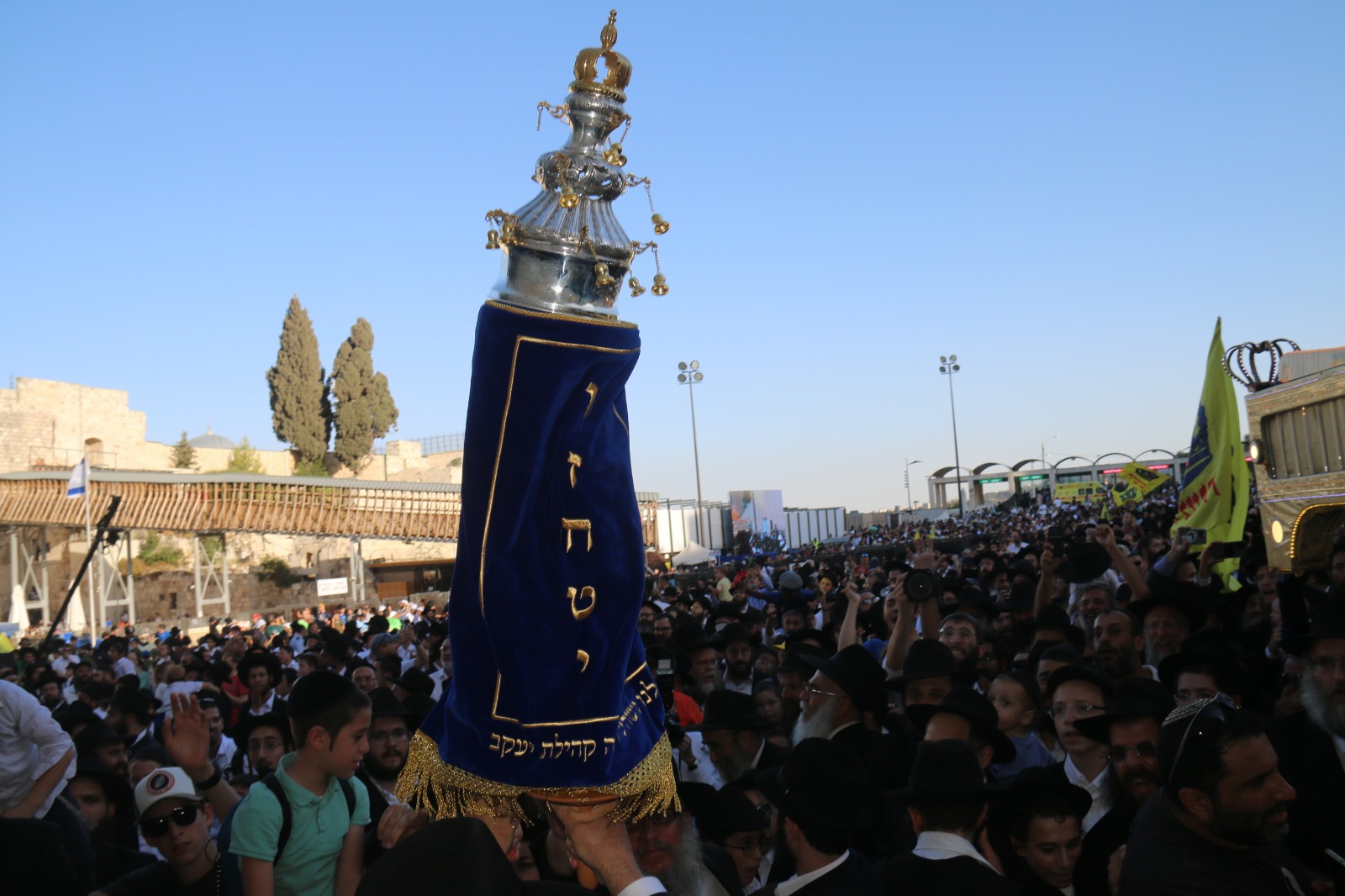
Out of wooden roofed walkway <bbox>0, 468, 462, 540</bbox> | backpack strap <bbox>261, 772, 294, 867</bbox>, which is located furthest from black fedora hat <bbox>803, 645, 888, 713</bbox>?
wooden roofed walkway <bbox>0, 468, 462, 540</bbox>

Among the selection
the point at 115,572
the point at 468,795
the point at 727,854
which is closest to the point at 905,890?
the point at 727,854

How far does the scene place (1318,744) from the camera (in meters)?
4.22

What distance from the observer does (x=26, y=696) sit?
412 centimetres

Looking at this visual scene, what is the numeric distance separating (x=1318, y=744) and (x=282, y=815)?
12.6ft

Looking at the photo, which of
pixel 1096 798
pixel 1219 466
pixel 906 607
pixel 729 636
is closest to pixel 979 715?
pixel 1096 798

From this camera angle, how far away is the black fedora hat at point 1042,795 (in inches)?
154

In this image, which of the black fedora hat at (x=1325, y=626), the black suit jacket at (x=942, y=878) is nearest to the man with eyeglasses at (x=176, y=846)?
the black suit jacket at (x=942, y=878)

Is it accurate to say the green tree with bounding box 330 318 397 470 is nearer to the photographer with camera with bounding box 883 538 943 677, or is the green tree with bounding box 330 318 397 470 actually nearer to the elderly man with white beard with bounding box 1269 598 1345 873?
the photographer with camera with bounding box 883 538 943 677

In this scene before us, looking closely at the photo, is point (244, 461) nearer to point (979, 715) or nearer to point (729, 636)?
point (729, 636)

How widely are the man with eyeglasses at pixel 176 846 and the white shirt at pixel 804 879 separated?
76.4 inches

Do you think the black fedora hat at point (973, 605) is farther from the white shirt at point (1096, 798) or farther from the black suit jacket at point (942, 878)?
the black suit jacket at point (942, 878)

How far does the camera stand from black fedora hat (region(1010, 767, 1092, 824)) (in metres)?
3.90

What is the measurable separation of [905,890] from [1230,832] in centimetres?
104

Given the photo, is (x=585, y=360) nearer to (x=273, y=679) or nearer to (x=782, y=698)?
(x=782, y=698)
